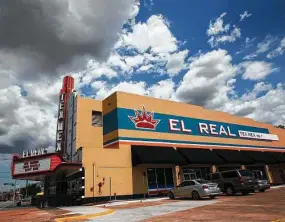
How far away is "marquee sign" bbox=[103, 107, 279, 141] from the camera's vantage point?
2671cm

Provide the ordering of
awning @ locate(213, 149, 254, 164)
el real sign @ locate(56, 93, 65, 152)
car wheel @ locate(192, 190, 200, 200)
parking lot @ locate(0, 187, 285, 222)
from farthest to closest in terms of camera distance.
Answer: el real sign @ locate(56, 93, 65, 152) < awning @ locate(213, 149, 254, 164) < car wheel @ locate(192, 190, 200, 200) < parking lot @ locate(0, 187, 285, 222)

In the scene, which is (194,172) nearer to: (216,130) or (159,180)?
(159,180)

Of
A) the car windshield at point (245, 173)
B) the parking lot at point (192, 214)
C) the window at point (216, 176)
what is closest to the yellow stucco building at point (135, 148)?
the window at point (216, 176)

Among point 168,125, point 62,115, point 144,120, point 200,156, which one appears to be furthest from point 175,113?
point 62,115

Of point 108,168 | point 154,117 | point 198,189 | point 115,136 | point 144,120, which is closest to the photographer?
Answer: point 198,189

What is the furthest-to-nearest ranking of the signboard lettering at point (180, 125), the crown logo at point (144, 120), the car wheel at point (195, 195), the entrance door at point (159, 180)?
the crown logo at point (144, 120), the signboard lettering at point (180, 125), the entrance door at point (159, 180), the car wheel at point (195, 195)

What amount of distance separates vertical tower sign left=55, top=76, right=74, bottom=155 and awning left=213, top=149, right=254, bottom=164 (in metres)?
20.1

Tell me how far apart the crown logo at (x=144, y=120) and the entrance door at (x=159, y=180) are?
184 inches

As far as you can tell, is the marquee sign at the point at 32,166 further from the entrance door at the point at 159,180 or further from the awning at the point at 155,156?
the entrance door at the point at 159,180

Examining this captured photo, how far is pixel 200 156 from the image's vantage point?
2866 cm

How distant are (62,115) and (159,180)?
1715 centimetres

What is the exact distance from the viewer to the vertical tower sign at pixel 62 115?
34.9m

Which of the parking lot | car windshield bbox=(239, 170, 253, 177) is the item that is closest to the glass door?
A: car windshield bbox=(239, 170, 253, 177)

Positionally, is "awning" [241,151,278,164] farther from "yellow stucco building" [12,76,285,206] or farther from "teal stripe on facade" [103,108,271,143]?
"teal stripe on facade" [103,108,271,143]
